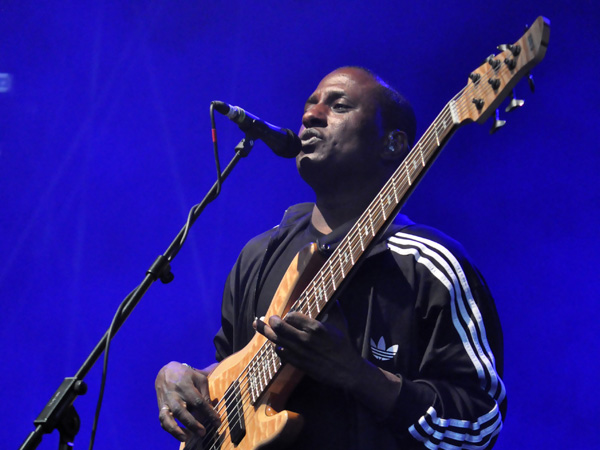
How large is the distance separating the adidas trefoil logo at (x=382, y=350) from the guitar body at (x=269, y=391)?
0.22 m

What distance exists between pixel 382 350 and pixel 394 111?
2.80ft

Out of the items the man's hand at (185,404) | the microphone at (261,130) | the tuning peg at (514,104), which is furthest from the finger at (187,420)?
the tuning peg at (514,104)

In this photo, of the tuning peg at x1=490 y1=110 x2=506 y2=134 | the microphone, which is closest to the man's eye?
the microphone

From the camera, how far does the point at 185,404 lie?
6.97ft

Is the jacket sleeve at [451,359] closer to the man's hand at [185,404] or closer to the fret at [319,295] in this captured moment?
the fret at [319,295]

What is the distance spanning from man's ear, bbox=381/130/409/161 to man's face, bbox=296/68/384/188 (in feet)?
0.08

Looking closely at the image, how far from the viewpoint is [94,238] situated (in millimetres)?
3416

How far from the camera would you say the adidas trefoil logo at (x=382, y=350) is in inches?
77.4

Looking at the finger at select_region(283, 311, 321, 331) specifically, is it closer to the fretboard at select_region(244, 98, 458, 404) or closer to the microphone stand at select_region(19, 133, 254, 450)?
the fretboard at select_region(244, 98, 458, 404)

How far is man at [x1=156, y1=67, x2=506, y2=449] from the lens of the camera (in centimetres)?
184

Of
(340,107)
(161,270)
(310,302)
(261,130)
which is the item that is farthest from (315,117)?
(161,270)

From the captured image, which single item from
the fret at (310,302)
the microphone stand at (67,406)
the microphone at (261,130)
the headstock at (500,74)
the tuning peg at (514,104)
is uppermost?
the microphone at (261,130)

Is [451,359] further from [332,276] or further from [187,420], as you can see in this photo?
[187,420]

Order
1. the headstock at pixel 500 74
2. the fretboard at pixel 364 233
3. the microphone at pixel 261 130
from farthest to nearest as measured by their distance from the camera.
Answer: the microphone at pixel 261 130
the fretboard at pixel 364 233
the headstock at pixel 500 74
